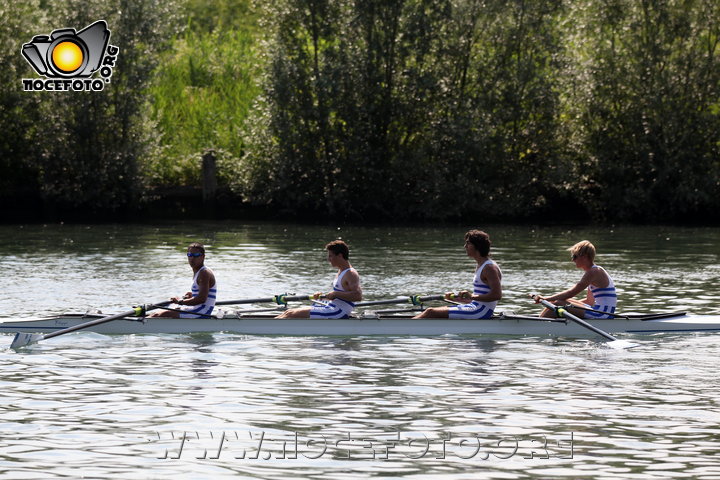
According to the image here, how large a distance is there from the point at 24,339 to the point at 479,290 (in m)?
7.07

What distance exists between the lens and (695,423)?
13.4 m

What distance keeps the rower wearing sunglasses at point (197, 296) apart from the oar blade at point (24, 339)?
81.5 inches

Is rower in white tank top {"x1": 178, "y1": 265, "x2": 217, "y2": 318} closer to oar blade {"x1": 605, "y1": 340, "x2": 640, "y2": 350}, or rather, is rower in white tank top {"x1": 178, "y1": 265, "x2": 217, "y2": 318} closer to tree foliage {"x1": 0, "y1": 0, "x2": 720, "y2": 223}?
oar blade {"x1": 605, "y1": 340, "x2": 640, "y2": 350}

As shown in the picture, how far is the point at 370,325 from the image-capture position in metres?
19.9

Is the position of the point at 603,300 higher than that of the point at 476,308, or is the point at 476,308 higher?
the point at 603,300

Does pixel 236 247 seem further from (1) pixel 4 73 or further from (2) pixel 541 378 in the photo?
(2) pixel 541 378

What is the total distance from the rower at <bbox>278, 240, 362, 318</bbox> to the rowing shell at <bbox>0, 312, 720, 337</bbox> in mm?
187

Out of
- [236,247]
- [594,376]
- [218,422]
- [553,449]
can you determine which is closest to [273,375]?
[218,422]

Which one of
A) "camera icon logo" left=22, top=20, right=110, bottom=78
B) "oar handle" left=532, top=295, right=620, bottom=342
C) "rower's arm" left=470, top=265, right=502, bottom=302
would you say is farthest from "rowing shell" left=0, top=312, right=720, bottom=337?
"camera icon logo" left=22, top=20, right=110, bottom=78

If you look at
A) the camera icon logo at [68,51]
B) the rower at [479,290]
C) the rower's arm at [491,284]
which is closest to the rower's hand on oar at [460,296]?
the rower at [479,290]

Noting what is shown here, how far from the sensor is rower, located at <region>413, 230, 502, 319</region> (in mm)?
19328

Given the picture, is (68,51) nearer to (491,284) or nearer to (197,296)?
(197,296)

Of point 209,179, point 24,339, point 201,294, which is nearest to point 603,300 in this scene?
point 201,294

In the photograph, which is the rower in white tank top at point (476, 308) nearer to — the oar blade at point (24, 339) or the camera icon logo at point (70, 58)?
the oar blade at point (24, 339)
